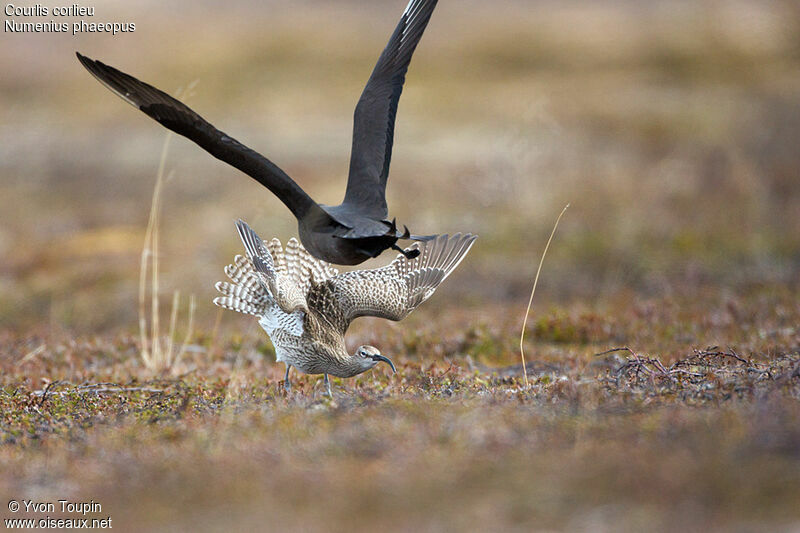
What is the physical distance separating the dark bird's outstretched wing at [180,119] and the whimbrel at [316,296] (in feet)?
6.43

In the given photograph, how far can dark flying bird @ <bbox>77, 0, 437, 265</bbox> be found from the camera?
656 cm

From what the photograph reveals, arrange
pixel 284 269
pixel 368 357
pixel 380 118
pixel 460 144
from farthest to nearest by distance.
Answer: pixel 460 144
pixel 284 269
pixel 380 118
pixel 368 357

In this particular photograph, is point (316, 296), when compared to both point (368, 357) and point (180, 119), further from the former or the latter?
point (180, 119)

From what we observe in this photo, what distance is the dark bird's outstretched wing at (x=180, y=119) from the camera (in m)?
6.48

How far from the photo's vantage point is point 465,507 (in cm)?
533

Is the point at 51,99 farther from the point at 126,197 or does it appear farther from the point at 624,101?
the point at 624,101

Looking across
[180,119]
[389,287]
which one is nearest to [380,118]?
[389,287]

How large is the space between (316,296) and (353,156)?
1467 mm

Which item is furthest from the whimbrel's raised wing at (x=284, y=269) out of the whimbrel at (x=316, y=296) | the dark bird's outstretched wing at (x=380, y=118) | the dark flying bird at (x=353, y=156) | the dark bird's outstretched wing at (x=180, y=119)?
the dark bird's outstretched wing at (x=180, y=119)

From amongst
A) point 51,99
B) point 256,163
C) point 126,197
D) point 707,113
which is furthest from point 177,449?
point 51,99

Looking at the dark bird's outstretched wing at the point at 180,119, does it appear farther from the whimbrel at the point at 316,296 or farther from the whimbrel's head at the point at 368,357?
the whimbrel's head at the point at 368,357

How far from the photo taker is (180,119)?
6605 millimetres

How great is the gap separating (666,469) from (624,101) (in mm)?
22091

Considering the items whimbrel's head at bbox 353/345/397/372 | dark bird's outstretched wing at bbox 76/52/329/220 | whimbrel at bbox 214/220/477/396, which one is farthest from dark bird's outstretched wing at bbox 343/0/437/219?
dark bird's outstretched wing at bbox 76/52/329/220
